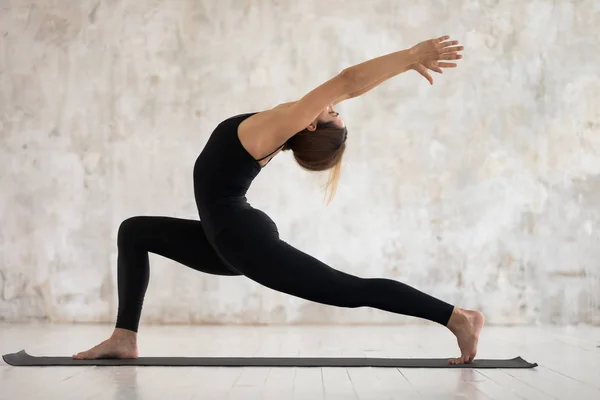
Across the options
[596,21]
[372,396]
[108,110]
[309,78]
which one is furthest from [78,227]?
[596,21]

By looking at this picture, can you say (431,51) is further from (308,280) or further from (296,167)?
(296,167)

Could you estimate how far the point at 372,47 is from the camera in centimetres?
481

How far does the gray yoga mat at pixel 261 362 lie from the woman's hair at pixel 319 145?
68 centimetres

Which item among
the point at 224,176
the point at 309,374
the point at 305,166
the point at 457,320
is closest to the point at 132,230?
the point at 224,176

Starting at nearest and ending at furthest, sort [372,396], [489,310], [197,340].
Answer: [372,396] → [197,340] → [489,310]

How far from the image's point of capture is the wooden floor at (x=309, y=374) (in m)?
1.89

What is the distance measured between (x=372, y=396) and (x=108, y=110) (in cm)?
347

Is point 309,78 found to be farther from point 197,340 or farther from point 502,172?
point 197,340

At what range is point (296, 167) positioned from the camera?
4.71m

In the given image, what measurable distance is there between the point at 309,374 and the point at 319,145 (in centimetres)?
76

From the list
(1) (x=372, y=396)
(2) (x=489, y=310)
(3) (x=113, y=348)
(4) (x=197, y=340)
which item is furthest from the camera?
(2) (x=489, y=310)

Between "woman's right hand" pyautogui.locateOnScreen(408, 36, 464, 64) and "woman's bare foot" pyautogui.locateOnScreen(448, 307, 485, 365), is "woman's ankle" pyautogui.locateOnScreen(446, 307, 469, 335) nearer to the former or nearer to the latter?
"woman's bare foot" pyautogui.locateOnScreen(448, 307, 485, 365)

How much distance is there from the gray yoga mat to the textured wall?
200 cm

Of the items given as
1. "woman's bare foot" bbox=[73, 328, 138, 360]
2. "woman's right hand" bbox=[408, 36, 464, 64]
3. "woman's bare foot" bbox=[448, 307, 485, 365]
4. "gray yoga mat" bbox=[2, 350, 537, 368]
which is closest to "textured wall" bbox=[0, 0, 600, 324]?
"gray yoga mat" bbox=[2, 350, 537, 368]
